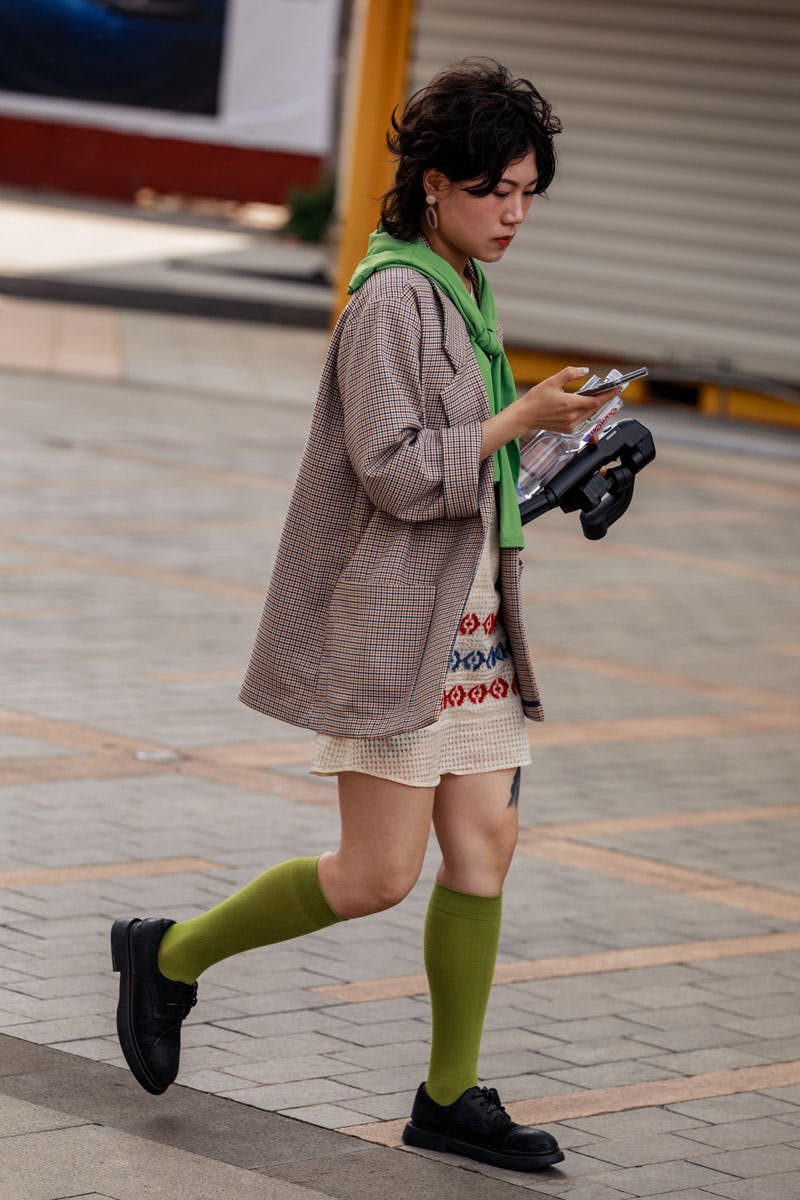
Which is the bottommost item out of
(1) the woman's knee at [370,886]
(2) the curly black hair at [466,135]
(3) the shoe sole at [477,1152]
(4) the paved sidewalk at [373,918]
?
(4) the paved sidewalk at [373,918]

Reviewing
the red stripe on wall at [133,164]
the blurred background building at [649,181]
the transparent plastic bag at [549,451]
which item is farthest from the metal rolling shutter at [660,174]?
the red stripe on wall at [133,164]

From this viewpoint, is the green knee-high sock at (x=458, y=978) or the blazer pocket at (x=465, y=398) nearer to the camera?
the blazer pocket at (x=465, y=398)

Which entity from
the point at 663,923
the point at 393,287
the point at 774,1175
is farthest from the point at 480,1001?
the point at 663,923

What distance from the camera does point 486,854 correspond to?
11.9ft

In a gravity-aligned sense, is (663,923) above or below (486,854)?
below

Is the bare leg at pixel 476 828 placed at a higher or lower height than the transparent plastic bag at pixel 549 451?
lower

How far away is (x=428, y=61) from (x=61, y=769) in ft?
38.6

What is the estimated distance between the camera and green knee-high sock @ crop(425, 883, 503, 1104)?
3.65m

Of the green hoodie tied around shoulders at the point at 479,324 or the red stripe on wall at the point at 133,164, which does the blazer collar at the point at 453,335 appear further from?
the red stripe on wall at the point at 133,164

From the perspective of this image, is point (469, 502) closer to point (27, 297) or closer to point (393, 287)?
point (393, 287)

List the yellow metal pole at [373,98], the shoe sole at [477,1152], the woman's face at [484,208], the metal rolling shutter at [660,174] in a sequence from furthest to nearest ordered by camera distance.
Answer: the yellow metal pole at [373,98]
the metal rolling shutter at [660,174]
the shoe sole at [477,1152]
the woman's face at [484,208]

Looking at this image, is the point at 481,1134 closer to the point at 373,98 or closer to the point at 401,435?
the point at 401,435

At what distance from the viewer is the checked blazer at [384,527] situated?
3.40m

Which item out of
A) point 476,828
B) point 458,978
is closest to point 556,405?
point 476,828
